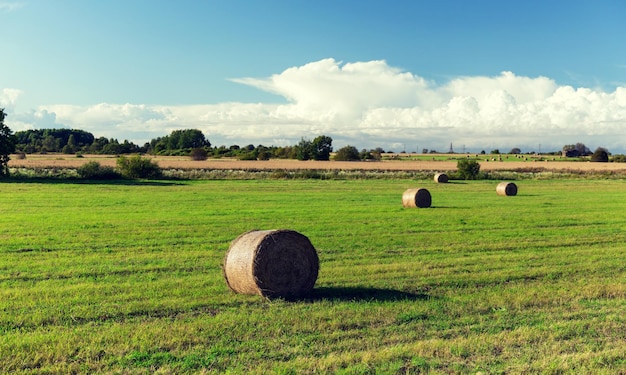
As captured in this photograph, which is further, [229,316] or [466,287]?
[466,287]

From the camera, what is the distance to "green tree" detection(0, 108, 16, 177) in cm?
5897

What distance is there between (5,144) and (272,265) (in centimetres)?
5672

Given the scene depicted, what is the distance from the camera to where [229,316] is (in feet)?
33.5

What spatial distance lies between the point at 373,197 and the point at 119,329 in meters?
31.0

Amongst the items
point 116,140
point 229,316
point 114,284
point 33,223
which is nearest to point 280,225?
point 33,223

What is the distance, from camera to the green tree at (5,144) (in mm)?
58969

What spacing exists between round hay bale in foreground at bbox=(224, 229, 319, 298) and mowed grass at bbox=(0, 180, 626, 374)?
0.33m

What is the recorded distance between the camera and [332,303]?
1112 cm

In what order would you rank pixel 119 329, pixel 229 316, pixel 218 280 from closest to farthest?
1. pixel 119 329
2. pixel 229 316
3. pixel 218 280

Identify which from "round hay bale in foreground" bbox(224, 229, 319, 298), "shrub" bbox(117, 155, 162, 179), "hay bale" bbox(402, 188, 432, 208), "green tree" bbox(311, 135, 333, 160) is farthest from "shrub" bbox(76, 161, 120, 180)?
"green tree" bbox(311, 135, 333, 160)

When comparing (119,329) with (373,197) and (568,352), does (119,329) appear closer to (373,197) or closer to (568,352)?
(568,352)

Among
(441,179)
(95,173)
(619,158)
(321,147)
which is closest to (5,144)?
(95,173)

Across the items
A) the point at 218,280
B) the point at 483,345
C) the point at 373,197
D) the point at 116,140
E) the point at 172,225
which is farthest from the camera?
the point at 116,140

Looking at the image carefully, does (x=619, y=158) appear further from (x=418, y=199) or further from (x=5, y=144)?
(x=5, y=144)
